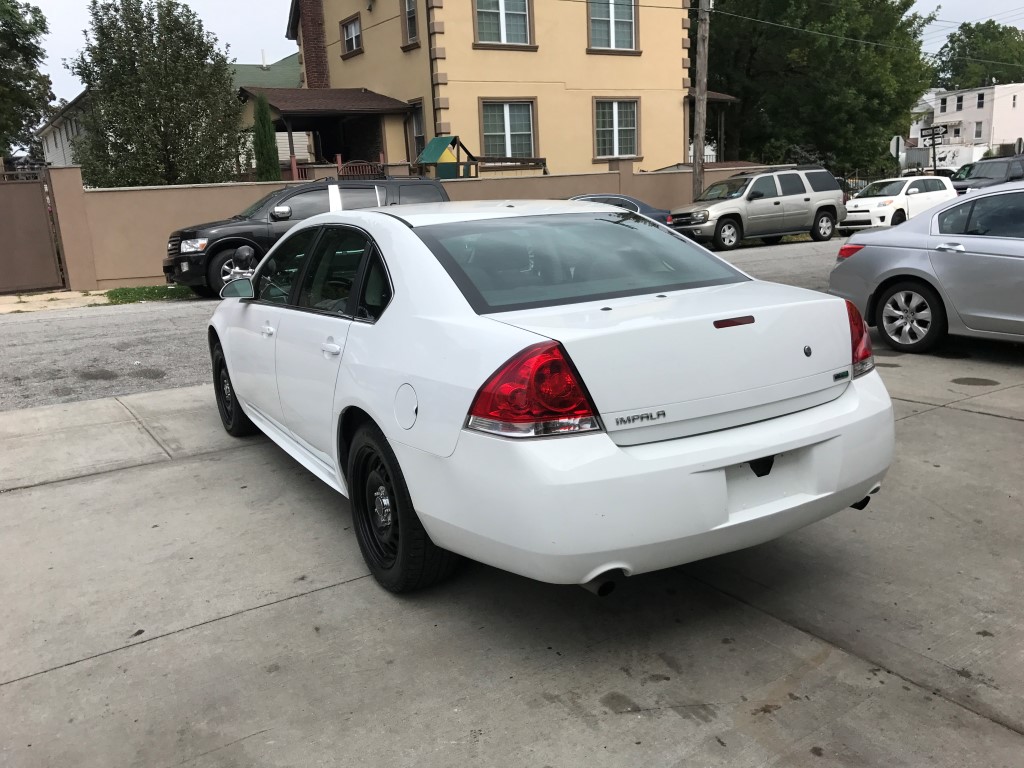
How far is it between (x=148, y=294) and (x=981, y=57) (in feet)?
408

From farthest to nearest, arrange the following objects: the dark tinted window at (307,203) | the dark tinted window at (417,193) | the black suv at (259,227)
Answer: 1. the dark tinted window at (307,203)
2. the black suv at (259,227)
3. the dark tinted window at (417,193)

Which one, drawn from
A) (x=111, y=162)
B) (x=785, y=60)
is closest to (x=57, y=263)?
(x=111, y=162)

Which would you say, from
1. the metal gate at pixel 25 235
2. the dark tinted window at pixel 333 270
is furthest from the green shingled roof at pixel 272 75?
the dark tinted window at pixel 333 270

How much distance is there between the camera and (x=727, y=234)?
20297 millimetres

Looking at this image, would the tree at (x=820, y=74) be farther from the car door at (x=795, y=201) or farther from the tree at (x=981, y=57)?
the tree at (x=981, y=57)

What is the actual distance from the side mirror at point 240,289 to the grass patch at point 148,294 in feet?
34.2

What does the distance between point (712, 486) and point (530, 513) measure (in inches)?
24.7

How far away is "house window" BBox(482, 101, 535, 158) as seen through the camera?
24.2m

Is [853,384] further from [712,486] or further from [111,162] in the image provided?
[111,162]

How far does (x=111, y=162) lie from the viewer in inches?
804

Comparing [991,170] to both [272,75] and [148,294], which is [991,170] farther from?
[272,75]

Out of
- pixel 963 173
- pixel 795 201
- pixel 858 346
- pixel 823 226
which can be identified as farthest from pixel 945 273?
pixel 963 173

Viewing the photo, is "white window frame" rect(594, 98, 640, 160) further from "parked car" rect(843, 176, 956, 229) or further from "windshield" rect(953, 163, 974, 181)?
"windshield" rect(953, 163, 974, 181)

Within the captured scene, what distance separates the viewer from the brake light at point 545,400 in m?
2.84
